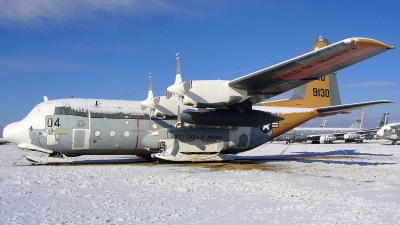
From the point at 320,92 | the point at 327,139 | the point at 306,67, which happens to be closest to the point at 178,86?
the point at 306,67

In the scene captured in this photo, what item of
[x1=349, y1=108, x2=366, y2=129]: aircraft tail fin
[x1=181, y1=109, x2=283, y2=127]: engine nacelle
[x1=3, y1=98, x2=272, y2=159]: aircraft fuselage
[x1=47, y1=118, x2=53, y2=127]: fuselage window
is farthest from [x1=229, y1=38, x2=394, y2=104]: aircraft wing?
[x1=349, y1=108, x2=366, y2=129]: aircraft tail fin

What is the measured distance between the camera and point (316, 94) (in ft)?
64.4

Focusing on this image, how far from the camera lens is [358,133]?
5209 centimetres

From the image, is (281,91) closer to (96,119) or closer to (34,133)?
(96,119)

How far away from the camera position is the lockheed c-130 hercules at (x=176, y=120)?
1307cm

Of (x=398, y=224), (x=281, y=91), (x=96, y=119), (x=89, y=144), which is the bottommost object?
(x=398, y=224)

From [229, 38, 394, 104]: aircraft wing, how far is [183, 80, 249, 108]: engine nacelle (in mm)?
303

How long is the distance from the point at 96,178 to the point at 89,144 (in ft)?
15.7

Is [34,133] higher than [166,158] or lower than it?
higher

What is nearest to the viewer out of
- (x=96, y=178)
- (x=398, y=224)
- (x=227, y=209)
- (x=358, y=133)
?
(x=398, y=224)

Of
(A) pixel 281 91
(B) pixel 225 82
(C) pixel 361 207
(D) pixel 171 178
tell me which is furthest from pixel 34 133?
(C) pixel 361 207

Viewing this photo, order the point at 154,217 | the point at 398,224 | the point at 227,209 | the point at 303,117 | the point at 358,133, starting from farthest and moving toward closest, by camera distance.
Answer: the point at 358,133 → the point at 303,117 → the point at 227,209 → the point at 154,217 → the point at 398,224

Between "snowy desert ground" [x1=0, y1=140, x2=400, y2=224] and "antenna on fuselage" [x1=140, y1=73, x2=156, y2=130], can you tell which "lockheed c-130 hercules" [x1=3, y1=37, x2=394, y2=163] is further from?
"snowy desert ground" [x1=0, y1=140, x2=400, y2=224]

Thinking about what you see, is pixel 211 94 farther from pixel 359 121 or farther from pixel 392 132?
pixel 359 121
